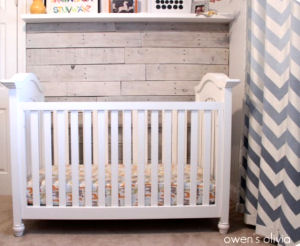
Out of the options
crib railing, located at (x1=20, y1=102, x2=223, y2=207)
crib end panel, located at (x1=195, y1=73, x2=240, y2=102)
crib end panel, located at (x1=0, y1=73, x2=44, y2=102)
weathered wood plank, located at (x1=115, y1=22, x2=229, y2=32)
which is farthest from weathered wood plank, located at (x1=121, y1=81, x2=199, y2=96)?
crib railing, located at (x1=20, y1=102, x2=223, y2=207)

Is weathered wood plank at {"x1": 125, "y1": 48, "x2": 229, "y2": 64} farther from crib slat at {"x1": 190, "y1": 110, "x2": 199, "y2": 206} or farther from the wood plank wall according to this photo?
crib slat at {"x1": 190, "y1": 110, "x2": 199, "y2": 206}

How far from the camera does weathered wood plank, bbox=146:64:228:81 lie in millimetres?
2477

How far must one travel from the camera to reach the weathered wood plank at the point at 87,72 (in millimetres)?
2463

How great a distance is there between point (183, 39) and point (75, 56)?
77cm

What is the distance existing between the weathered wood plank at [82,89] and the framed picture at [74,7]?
49 cm

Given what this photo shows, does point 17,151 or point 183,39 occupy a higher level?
point 183,39

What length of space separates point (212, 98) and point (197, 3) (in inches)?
31.9

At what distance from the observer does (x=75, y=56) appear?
246cm

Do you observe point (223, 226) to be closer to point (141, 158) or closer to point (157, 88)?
point (141, 158)

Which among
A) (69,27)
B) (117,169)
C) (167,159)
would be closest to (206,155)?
(167,159)

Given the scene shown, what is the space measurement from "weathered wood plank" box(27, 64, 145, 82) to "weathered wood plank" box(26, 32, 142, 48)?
15cm

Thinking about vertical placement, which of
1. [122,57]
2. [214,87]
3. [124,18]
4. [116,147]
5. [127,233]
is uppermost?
[124,18]

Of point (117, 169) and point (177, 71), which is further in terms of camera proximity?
point (177, 71)

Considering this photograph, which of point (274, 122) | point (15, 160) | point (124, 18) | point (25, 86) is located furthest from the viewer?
point (124, 18)
